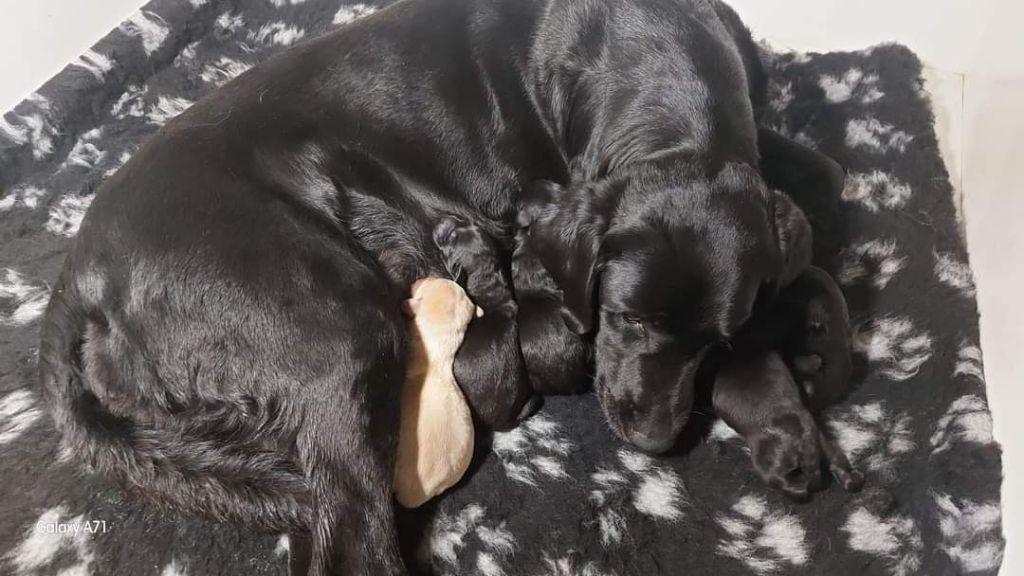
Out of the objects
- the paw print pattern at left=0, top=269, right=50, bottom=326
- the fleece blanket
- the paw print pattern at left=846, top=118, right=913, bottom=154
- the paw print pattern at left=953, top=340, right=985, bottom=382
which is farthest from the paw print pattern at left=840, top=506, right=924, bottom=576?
the paw print pattern at left=0, top=269, right=50, bottom=326

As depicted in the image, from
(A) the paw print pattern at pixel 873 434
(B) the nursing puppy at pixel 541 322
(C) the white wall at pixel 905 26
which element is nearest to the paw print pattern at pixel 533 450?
(B) the nursing puppy at pixel 541 322

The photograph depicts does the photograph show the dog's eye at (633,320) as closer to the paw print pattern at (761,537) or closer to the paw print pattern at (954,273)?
the paw print pattern at (761,537)

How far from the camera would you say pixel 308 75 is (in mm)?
1746

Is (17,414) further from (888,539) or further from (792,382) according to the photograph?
(888,539)

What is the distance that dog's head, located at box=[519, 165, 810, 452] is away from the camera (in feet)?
4.69

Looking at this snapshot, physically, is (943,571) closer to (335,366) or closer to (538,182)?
(538,182)

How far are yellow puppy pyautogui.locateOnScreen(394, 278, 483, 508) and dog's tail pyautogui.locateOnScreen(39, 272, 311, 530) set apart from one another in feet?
0.71

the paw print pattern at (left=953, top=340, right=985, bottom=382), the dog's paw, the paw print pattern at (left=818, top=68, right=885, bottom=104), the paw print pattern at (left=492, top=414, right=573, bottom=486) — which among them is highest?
the dog's paw

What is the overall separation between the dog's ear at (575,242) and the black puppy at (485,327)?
0.53 feet

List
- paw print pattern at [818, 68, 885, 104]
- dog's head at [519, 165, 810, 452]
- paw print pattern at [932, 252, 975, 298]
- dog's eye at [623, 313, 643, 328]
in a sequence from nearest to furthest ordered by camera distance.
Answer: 1. dog's head at [519, 165, 810, 452]
2. dog's eye at [623, 313, 643, 328]
3. paw print pattern at [932, 252, 975, 298]
4. paw print pattern at [818, 68, 885, 104]

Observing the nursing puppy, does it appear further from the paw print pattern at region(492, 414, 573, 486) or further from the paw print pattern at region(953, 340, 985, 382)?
the paw print pattern at region(953, 340, 985, 382)

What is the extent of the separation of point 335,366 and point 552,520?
546mm

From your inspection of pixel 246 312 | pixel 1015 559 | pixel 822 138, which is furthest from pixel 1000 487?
pixel 246 312

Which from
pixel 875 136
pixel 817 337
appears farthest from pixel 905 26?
pixel 817 337
